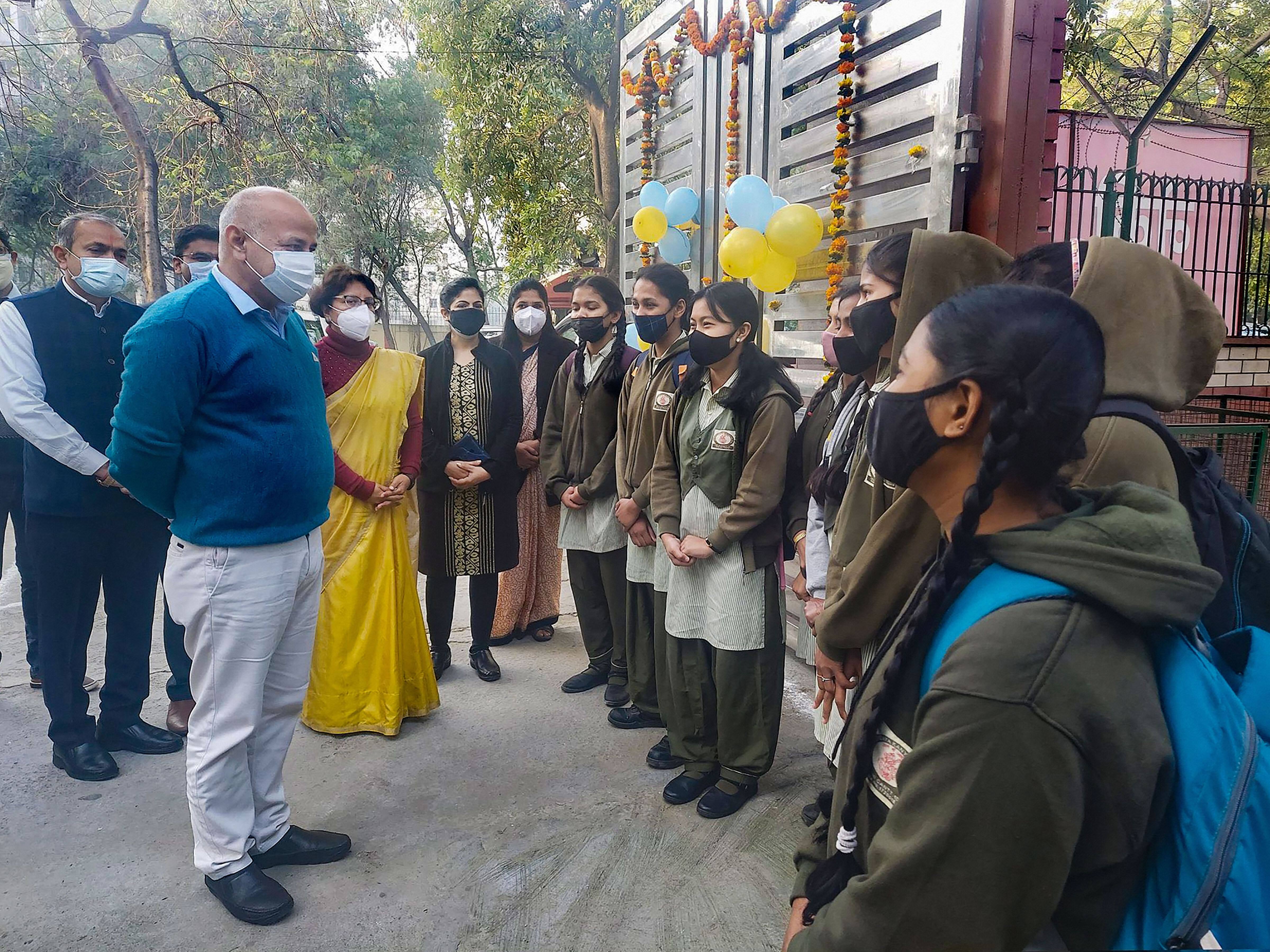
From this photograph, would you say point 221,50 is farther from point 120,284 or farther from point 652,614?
→ point 652,614

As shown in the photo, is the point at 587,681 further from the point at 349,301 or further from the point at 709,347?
the point at 349,301

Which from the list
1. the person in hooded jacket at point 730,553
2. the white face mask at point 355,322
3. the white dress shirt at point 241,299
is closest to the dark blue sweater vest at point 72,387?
the white face mask at point 355,322

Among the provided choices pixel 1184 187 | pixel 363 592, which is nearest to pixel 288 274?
pixel 363 592

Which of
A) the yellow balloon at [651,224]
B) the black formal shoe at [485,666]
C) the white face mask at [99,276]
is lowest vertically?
the black formal shoe at [485,666]

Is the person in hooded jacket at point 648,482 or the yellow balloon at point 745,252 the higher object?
the yellow balloon at point 745,252

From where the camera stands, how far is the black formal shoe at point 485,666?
445cm

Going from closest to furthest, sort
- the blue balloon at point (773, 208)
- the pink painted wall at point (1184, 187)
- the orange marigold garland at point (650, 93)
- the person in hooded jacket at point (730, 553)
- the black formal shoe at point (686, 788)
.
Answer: the person in hooded jacket at point (730, 553) → the black formal shoe at point (686, 788) → the blue balloon at point (773, 208) → the orange marigold garland at point (650, 93) → the pink painted wall at point (1184, 187)

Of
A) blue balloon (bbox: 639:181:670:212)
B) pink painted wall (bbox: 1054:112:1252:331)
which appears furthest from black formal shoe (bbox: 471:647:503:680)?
pink painted wall (bbox: 1054:112:1252:331)

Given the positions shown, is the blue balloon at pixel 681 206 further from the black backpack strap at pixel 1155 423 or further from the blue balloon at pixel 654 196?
the black backpack strap at pixel 1155 423

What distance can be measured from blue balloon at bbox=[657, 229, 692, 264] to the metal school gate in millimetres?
64

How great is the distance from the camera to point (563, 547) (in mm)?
4465

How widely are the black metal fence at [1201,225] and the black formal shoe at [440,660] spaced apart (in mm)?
5939

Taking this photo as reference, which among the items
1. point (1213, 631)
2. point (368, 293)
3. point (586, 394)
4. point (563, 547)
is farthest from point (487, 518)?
point (1213, 631)

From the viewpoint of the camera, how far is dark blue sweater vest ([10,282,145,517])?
134 inches
